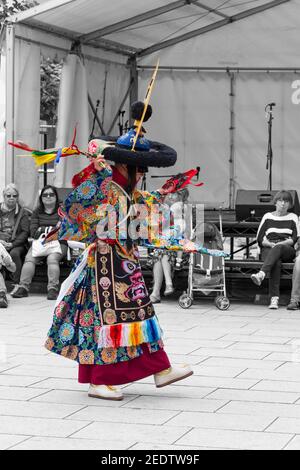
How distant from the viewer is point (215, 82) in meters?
15.7

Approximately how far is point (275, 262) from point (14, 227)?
2.94 metres

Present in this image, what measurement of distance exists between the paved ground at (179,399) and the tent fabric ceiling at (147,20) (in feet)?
15.6

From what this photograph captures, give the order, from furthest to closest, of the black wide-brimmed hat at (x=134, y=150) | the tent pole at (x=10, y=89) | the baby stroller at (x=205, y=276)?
1. the tent pole at (x=10, y=89)
2. the baby stroller at (x=205, y=276)
3. the black wide-brimmed hat at (x=134, y=150)

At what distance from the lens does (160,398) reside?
5820 mm

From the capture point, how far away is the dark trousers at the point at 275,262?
32.9 ft

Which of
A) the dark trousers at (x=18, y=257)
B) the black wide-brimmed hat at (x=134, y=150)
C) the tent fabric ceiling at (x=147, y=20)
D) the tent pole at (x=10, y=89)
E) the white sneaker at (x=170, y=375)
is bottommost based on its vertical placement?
the white sneaker at (x=170, y=375)

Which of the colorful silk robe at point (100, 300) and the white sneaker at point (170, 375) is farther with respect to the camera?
the white sneaker at point (170, 375)

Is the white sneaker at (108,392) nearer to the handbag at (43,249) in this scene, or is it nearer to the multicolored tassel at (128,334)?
the multicolored tassel at (128,334)

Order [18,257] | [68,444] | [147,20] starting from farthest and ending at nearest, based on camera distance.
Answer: [147,20]
[18,257]
[68,444]

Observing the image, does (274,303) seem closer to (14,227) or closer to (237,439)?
(14,227)

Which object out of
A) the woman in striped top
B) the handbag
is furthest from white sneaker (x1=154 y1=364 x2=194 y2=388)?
the handbag

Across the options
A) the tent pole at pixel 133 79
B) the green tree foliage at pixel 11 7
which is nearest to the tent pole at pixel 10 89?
the tent pole at pixel 133 79

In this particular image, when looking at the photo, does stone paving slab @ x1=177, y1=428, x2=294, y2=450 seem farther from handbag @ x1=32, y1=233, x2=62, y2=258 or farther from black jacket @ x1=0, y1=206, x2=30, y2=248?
black jacket @ x1=0, y1=206, x2=30, y2=248

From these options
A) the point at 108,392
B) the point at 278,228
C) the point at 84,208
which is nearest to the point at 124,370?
the point at 108,392
